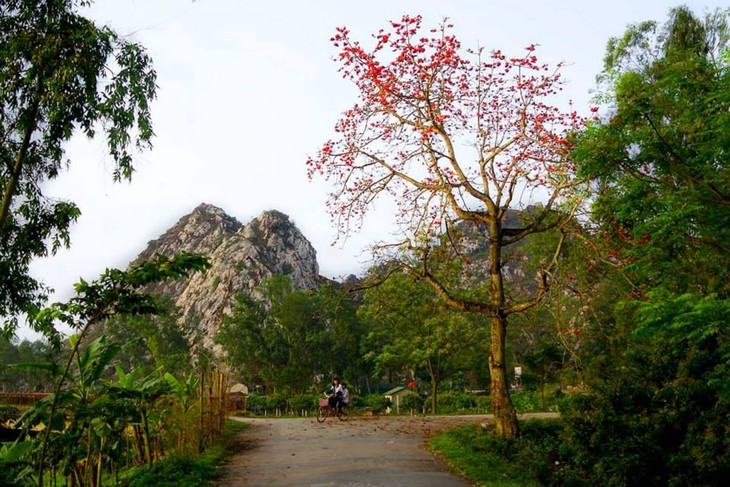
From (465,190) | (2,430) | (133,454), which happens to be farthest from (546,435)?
(2,430)

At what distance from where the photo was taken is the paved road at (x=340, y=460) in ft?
30.1

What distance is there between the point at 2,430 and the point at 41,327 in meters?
3.36

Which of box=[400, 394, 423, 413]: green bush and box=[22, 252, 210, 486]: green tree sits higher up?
box=[22, 252, 210, 486]: green tree

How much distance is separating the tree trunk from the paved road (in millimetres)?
1753

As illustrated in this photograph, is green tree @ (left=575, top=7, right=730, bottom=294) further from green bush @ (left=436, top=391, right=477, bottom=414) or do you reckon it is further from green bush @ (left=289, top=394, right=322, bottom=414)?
green bush @ (left=289, top=394, right=322, bottom=414)

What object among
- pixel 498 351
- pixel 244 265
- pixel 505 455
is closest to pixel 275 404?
pixel 498 351

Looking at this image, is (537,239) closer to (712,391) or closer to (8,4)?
(712,391)

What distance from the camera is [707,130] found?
8859 millimetres

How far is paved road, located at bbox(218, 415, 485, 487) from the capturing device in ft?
30.1

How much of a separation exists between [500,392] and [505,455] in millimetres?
1780

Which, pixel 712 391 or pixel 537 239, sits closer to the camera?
pixel 712 391

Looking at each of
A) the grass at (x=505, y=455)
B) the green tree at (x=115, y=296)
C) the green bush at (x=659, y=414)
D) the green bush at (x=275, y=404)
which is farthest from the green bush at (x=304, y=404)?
the green tree at (x=115, y=296)

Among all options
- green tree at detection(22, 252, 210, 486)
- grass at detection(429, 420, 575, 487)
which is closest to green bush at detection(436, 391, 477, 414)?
grass at detection(429, 420, 575, 487)

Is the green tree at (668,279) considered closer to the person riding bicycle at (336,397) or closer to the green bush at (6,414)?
the green bush at (6,414)
